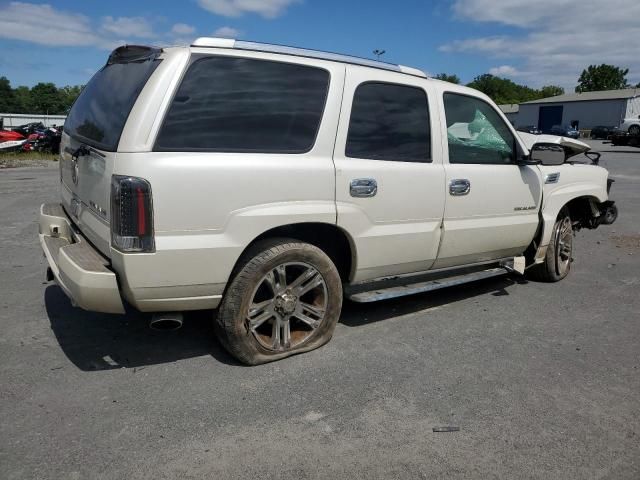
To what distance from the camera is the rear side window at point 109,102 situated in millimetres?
3191

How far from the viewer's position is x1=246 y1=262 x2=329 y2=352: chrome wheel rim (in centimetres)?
351

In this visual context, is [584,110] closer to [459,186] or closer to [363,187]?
[459,186]

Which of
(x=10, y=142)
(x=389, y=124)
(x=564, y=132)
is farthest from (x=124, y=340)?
(x=564, y=132)

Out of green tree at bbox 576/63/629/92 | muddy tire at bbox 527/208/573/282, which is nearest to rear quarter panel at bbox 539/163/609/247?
muddy tire at bbox 527/208/573/282

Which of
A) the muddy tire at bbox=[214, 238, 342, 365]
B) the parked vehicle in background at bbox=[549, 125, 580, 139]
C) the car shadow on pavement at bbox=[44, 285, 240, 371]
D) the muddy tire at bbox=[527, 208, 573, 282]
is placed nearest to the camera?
the muddy tire at bbox=[214, 238, 342, 365]

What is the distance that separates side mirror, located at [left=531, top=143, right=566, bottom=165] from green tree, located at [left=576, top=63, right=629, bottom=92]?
108596 mm

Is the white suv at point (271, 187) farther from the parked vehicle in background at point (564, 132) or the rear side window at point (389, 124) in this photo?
the parked vehicle in background at point (564, 132)

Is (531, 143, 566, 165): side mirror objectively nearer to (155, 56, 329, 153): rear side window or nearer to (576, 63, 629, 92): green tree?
(155, 56, 329, 153): rear side window

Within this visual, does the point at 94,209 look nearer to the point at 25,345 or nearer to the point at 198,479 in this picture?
the point at 25,345

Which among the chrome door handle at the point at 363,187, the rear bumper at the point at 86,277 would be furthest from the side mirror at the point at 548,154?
the rear bumper at the point at 86,277

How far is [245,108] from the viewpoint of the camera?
131 inches

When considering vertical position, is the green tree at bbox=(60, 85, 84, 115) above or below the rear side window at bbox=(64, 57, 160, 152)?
above

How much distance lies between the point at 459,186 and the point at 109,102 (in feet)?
8.62

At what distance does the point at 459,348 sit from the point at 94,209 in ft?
8.81
